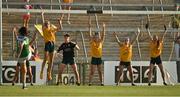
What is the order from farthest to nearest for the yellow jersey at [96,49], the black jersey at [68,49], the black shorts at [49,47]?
the yellow jersey at [96,49]
the black jersey at [68,49]
the black shorts at [49,47]

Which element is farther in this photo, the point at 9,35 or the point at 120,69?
the point at 9,35

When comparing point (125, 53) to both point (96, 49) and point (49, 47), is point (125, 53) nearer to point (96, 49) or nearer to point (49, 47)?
point (96, 49)

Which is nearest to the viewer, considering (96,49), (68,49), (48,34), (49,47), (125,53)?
(49,47)

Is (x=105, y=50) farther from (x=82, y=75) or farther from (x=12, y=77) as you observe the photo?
(x=12, y=77)

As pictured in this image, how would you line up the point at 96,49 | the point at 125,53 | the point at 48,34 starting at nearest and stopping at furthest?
the point at 48,34 → the point at 96,49 → the point at 125,53

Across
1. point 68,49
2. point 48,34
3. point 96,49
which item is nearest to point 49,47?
point 48,34

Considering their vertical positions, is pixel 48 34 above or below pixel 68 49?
above

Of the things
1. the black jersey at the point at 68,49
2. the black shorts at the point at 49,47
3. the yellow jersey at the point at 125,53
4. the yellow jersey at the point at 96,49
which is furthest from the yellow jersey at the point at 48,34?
the yellow jersey at the point at 125,53

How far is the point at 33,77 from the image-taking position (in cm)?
2397

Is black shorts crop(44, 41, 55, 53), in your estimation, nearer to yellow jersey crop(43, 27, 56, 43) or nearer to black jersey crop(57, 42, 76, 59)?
yellow jersey crop(43, 27, 56, 43)

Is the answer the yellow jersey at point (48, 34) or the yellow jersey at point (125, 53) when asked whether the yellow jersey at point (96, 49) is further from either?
the yellow jersey at point (48, 34)

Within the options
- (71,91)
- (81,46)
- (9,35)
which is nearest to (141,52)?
(81,46)

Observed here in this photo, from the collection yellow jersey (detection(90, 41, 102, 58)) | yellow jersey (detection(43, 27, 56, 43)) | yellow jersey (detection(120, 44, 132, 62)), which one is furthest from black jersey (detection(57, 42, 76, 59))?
yellow jersey (detection(120, 44, 132, 62))

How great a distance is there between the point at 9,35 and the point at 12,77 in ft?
21.9
